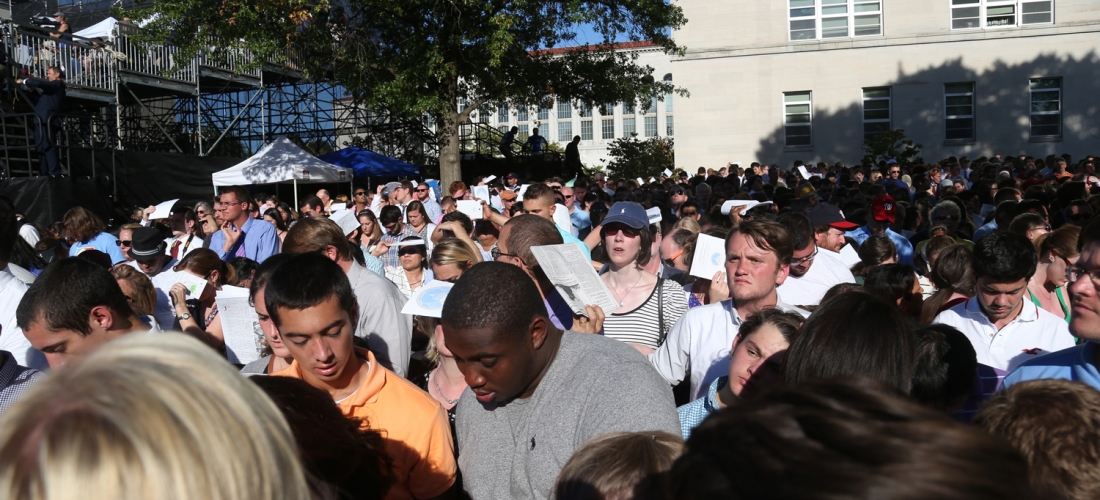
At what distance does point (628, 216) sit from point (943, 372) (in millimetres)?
2724

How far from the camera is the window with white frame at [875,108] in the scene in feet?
106

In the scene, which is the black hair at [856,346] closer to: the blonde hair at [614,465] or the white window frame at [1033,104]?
the blonde hair at [614,465]

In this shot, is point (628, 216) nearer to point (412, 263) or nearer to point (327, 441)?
point (412, 263)

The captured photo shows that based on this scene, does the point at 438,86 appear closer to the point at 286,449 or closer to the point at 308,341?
the point at 308,341

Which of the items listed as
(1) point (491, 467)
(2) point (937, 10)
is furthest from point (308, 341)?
(2) point (937, 10)

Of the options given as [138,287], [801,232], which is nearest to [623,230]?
[801,232]

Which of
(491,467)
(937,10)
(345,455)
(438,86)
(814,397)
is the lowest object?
(491,467)

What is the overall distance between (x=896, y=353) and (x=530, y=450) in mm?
1172

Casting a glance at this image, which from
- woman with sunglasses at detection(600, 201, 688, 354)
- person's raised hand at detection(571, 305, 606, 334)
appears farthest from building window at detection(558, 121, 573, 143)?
person's raised hand at detection(571, 305, 606, 334)

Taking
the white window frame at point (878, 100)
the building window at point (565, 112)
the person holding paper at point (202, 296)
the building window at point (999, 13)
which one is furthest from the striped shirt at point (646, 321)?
the building window at point (565, 112)

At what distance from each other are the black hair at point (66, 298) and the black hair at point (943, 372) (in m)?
3.43

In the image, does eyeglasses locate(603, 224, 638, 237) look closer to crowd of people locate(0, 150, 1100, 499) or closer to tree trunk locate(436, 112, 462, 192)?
crowd of people locate(0, 150, 1100, 499)

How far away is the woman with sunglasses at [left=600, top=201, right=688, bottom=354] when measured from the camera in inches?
191

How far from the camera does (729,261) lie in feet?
13.4
